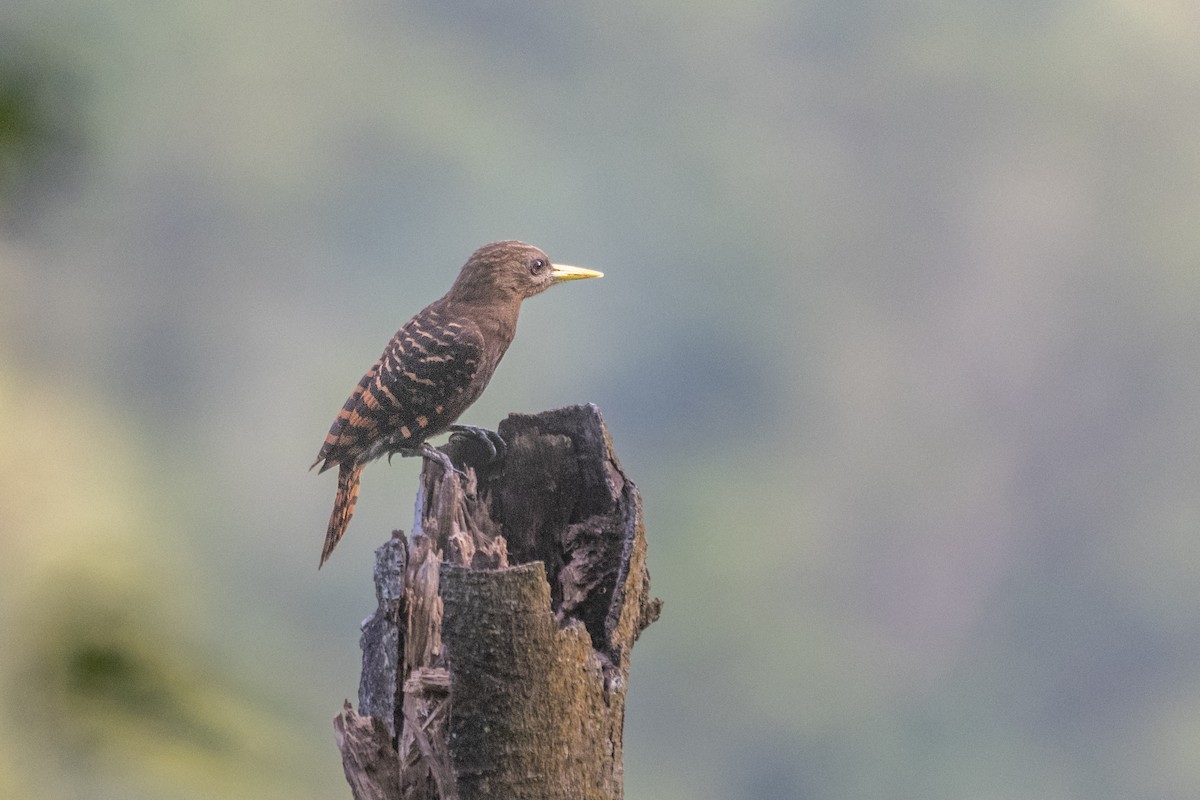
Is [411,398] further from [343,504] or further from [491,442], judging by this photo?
[491,442]

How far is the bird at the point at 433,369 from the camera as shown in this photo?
148 inches

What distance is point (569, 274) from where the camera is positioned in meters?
4.06

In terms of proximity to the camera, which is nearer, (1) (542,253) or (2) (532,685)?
(2) (532,685)

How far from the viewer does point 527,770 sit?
7.82 feet

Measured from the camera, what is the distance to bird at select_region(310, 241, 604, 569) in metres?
3.77

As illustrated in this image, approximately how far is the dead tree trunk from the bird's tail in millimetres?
683

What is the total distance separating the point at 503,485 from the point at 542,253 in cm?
112

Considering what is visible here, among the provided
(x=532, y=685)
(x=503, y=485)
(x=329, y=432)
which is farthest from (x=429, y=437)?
(x=532, y=685)

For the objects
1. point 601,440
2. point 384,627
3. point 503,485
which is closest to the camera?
point 384,627

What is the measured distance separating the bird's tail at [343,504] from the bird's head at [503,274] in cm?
69

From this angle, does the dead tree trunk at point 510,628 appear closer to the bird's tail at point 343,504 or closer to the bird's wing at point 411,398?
the bird's wing at point 411,398

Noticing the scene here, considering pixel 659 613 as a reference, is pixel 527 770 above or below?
below

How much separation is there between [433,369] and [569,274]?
62 centimetres

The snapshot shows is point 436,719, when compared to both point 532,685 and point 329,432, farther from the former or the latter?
point 329,432
